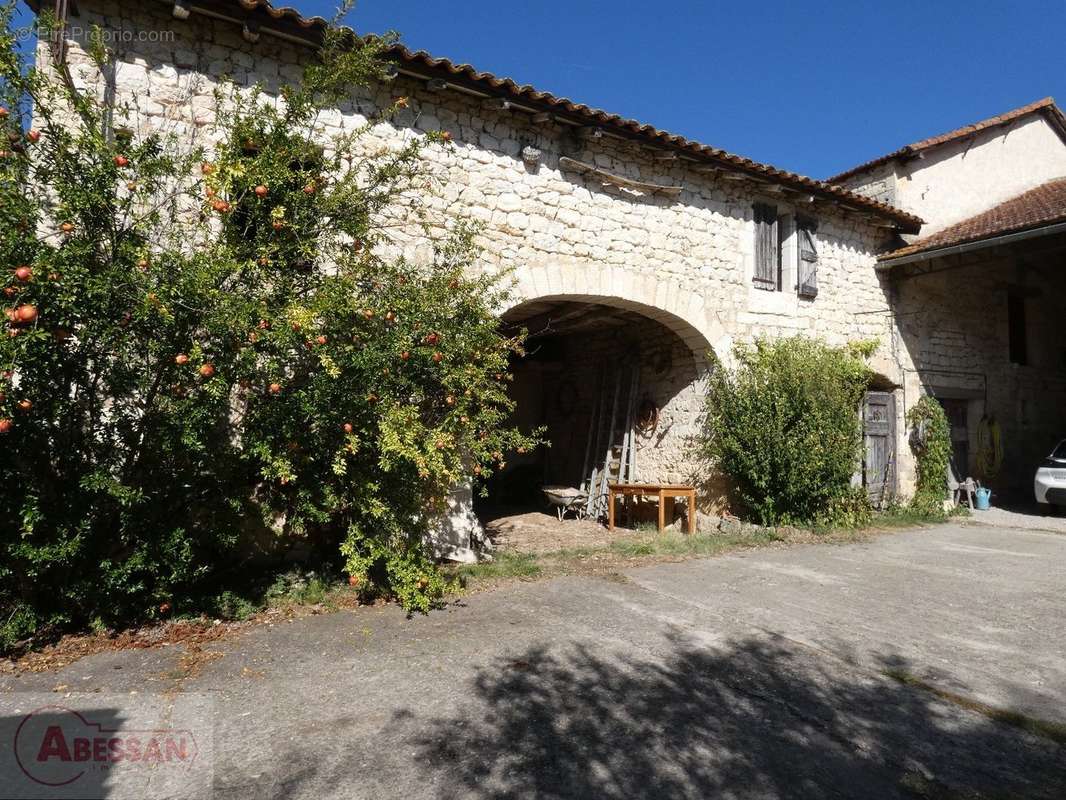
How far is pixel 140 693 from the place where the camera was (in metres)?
2.97

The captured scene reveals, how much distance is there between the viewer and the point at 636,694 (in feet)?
9.94

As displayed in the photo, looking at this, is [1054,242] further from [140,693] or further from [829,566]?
[140,693]

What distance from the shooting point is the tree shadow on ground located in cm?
229

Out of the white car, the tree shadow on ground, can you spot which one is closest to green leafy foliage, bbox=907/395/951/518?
the white car

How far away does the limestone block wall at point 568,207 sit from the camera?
490 centimetres

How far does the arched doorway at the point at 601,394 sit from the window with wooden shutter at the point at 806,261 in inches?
76.9

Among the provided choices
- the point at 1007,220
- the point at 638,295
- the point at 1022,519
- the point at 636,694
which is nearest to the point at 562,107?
the point at 638,295

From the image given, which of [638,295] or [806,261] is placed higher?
[806,261]

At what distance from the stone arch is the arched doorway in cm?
4

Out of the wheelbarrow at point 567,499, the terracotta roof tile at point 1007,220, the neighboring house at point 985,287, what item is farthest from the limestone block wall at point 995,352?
the wheelbarrow at point 567,499

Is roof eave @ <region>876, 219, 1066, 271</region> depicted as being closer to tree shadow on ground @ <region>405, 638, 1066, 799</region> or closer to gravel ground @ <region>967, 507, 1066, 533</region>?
gravel ground @ <region>967, 507, 1066, 533</region>

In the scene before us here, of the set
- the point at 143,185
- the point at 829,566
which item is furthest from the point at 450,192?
the point at 829,566

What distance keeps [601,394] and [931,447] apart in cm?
515

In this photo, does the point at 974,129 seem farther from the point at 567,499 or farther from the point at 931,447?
the point at 567,499
